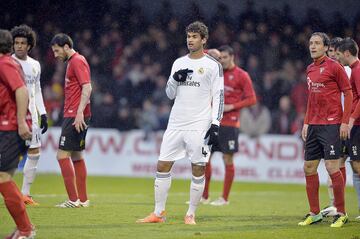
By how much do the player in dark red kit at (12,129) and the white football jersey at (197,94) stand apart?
8.45 ft

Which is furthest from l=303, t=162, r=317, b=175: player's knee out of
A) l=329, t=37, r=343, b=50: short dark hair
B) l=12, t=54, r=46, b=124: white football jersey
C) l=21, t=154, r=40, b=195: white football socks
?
l=21, t=154, r=40, b=195: white football socks

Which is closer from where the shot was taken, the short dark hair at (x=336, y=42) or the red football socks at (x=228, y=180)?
the short dark hair at (x=336, y=42)

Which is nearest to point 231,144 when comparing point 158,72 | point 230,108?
point 230,108

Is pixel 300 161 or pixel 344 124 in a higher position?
pixel 344 124

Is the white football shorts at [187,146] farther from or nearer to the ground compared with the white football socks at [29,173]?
farther from the ground


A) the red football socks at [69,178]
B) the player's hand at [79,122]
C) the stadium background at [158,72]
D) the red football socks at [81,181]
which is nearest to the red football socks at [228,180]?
the stadium background at [158,72]

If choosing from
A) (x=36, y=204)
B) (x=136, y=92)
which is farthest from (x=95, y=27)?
(x=36, y=204)

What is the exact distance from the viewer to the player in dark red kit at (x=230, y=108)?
14.4 metres

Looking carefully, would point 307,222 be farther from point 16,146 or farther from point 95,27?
point 95,27

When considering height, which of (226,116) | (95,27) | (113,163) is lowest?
(113,163)

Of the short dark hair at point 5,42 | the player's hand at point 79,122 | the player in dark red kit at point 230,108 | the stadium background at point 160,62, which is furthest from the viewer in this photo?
the stadium background at point 160,62

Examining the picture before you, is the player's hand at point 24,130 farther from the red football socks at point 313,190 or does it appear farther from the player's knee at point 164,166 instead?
the red football socks at point 313,190

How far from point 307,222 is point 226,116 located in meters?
4.18

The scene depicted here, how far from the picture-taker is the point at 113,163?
21.5m
